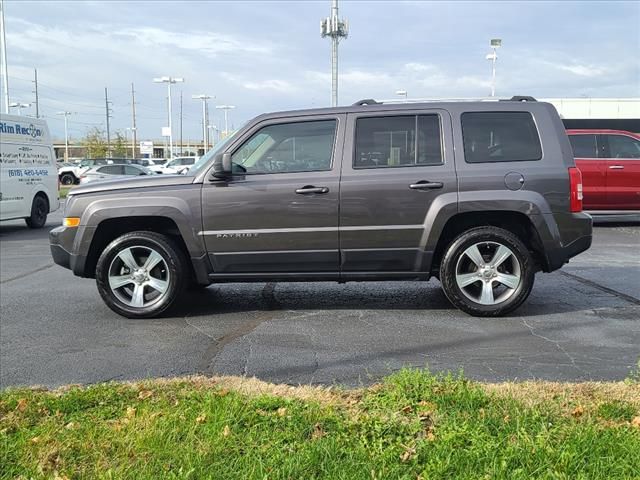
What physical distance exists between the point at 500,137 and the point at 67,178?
130 ft

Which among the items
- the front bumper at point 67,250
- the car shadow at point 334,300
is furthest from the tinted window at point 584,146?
the front bumper at point 67,250

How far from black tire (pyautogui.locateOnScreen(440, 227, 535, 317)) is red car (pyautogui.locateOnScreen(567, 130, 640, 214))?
7.84 meters

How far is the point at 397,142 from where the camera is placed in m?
5.76

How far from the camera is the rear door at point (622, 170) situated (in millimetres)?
12539

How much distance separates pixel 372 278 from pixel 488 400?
2429 millimetres

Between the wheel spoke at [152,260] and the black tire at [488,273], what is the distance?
8.84ft

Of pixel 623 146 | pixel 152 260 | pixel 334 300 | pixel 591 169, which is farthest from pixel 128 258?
pixel 623 146

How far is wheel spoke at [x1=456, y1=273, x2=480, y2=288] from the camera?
570 cm

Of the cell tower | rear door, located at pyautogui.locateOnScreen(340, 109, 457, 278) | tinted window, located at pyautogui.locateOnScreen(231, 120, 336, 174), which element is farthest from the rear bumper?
the cell tower

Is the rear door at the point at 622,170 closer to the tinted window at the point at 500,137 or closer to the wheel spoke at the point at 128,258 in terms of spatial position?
the tinted window at the point at 500,137

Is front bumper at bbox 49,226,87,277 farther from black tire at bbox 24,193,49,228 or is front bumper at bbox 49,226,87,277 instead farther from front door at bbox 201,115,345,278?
black tire at bbox 24,193,49,228

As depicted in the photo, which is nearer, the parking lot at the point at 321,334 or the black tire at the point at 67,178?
the parking lot at the point at 321,334

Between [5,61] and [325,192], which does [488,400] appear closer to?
[325,192]

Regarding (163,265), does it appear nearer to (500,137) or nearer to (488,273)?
(488,273)
